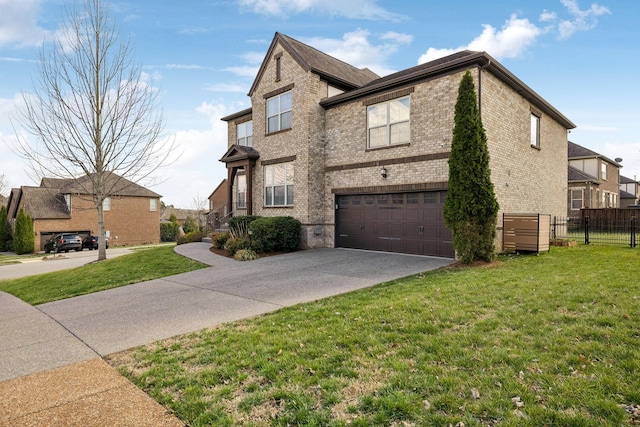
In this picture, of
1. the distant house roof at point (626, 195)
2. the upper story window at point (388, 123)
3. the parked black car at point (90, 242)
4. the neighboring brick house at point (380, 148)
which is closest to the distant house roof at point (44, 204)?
the parked black car at point (90, 242)

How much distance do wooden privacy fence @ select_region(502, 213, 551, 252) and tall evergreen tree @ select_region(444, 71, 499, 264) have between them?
2179 mm

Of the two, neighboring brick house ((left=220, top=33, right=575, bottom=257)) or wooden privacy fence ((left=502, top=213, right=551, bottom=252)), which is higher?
neighboring brick house ((left=220, top=33, right=575, bottom=257))

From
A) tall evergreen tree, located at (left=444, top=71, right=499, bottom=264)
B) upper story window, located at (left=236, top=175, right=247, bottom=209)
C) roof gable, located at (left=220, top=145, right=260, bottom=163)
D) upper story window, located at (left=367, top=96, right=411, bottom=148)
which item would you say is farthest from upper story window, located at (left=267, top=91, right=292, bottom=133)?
tall evergreen tree, located at (left=444, top=71, right=499, bottom=264)

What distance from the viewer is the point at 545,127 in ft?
54.5

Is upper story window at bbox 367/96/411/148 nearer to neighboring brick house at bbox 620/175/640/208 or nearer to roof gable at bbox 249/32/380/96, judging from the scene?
roof gable at bbox 249/32/380/96

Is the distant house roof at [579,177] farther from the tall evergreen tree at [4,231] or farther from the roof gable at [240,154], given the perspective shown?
the tall evergreen tree at [4,231]

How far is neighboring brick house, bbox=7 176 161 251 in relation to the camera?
37.2 meters

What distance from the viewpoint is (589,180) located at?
28984 mm

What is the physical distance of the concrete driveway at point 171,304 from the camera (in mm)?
5457

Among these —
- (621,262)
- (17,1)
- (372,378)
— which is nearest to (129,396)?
(372,378)

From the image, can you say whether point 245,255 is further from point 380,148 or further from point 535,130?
point 535,130

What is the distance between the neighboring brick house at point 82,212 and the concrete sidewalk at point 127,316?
28983mm

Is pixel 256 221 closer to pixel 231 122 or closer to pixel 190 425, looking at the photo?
pixel 231 122

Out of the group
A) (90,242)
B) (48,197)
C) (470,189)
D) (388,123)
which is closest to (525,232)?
(470,189)
